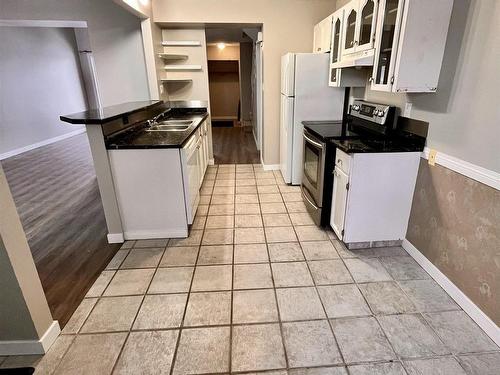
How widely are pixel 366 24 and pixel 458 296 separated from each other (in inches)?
83.6

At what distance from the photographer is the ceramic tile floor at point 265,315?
148 centimetres

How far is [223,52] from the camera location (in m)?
8.91

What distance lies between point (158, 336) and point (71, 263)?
117 centimetres

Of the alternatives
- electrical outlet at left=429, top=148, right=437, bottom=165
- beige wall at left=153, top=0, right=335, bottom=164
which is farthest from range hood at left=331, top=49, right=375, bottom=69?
beige wall at left=153, top=0, right=335, bottom=164

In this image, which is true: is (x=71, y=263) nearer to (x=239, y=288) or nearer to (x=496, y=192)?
(x=239, y=288)

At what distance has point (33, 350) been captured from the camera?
5.05ft

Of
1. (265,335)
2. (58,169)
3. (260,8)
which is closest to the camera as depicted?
(265,335)

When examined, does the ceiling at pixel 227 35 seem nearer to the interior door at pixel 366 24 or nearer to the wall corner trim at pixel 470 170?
the interior door at pixel 366 24

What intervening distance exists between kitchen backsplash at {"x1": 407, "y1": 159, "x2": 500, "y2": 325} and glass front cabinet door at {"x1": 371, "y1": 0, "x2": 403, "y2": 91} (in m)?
0.67

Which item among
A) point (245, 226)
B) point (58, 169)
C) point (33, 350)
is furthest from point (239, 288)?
point (58, 169)

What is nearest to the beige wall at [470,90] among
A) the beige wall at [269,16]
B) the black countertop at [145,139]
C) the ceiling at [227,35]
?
the black countertop at [145,139]

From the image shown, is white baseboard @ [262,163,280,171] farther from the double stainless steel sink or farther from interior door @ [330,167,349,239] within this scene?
interior door @ [330,167,349,239]

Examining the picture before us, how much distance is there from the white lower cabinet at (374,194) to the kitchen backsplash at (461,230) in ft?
0.30

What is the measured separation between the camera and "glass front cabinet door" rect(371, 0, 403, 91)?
75.3 inches
